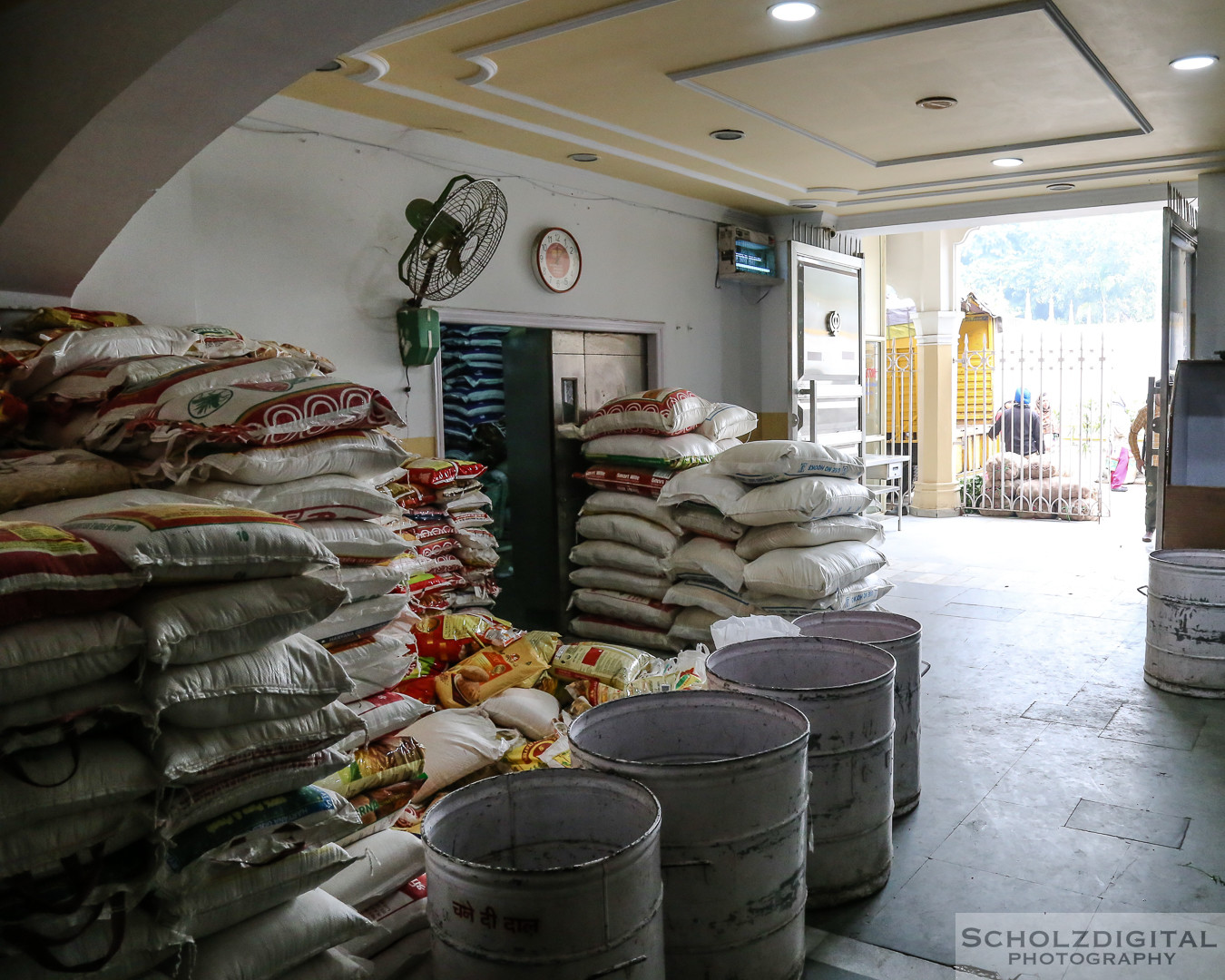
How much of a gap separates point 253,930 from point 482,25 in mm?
3108

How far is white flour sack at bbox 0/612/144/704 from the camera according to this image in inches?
57.6

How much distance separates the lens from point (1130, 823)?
3.08 m

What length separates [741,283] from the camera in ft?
24.7

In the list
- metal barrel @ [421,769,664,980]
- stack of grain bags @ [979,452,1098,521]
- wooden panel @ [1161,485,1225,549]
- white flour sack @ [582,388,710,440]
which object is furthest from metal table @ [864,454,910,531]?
metal barrel @ [421,769,664,980]

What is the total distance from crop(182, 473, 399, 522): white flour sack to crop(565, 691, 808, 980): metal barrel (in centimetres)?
111

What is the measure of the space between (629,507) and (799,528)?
110cm

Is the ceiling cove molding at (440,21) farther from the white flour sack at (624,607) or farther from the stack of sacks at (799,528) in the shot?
the white flour sack at (624,607)

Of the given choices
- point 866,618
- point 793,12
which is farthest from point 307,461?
point 793,12

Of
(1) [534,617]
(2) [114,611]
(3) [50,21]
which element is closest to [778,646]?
(2) [114,611]

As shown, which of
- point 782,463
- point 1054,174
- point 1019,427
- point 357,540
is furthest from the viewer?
point 1019,427

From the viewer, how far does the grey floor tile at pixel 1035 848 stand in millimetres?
2760

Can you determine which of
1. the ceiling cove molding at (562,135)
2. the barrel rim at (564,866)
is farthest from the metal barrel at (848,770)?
the ceiling cove molding at (562,135)

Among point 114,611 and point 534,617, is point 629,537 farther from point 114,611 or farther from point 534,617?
point 114,611

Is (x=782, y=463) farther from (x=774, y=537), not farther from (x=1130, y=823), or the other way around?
(x=1130, y=823)
